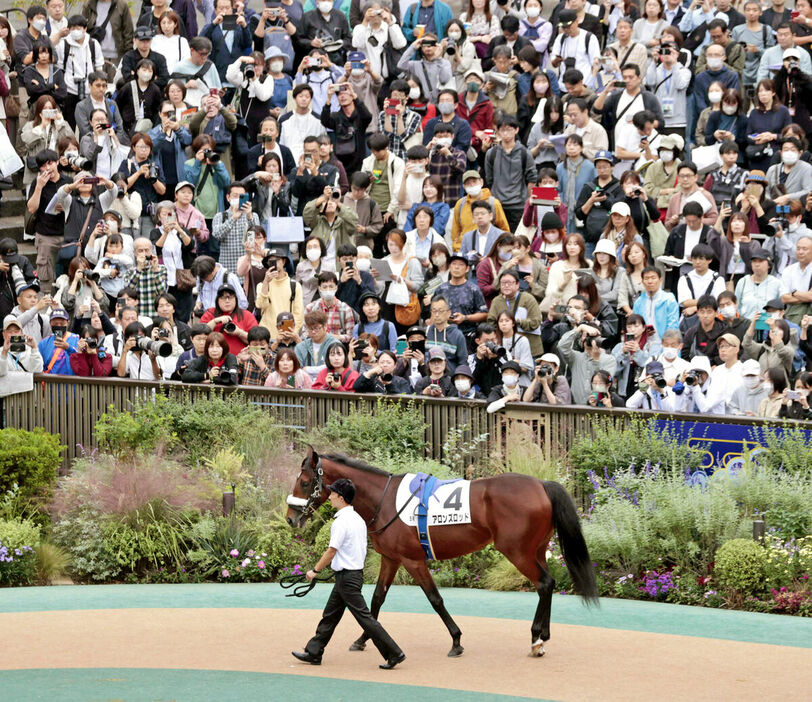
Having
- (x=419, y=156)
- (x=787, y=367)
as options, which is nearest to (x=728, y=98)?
(x=419, y=156)

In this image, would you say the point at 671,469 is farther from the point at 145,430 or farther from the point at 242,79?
the point at 242,79

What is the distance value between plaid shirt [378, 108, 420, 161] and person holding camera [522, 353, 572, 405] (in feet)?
21.1

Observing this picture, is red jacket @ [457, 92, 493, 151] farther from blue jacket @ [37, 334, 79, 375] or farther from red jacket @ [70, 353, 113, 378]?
blue jacket @ [37, 334, 79, 375]

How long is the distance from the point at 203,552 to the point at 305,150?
306 inches

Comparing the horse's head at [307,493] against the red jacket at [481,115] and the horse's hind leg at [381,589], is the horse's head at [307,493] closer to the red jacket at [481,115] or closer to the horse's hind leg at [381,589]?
the horse's hind leg at [381,589]

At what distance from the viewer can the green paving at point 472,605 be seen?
11781 mm

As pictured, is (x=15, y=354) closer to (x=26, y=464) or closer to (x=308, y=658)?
(x=26, y=464)

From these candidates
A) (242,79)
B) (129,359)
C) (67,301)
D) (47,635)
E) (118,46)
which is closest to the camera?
(47,635)

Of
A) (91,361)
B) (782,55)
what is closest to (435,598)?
(91,361)

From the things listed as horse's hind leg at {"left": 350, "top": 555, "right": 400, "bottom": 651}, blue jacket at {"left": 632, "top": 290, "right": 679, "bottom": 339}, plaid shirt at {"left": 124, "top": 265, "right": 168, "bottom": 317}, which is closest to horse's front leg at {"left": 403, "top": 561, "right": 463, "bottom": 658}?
horse's hind leg at {"left": 350, "top": 555, "right": 400, "bottom": 651}

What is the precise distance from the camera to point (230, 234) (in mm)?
19781

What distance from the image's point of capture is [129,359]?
57.1 feet

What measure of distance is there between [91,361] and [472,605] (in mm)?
6835

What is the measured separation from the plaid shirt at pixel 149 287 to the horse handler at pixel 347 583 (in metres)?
8.73
